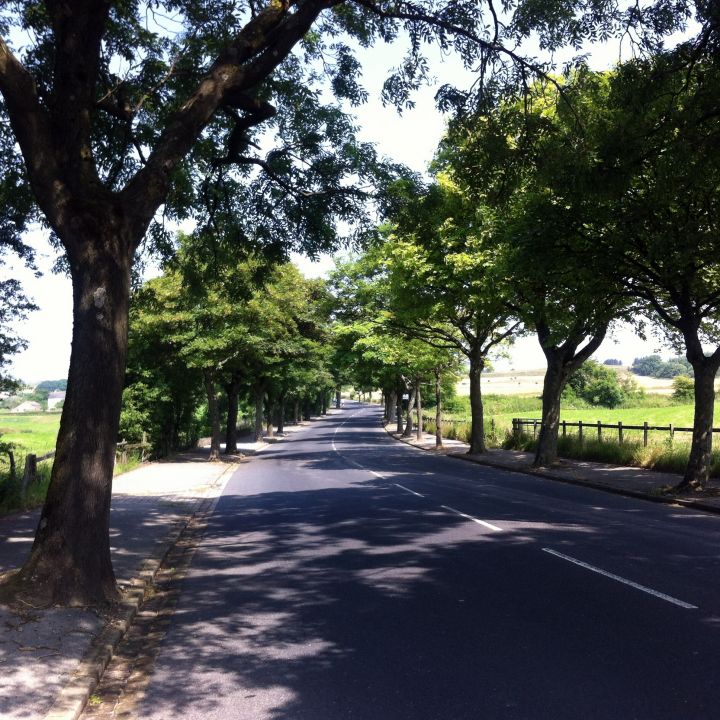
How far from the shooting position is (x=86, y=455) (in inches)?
245

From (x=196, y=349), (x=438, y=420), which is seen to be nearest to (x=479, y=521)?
(x=196, y=349)

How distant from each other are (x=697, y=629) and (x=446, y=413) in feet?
221

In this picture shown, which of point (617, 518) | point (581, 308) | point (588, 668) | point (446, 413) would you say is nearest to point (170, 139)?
point (588, 668)

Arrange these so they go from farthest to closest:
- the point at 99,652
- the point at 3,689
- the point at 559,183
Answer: the point at 559,183 → the point at 99,652 → the point at 3,689

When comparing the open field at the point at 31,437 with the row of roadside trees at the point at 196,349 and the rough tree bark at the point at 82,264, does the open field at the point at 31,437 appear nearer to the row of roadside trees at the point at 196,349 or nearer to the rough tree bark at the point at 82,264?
the row of roadside trees at the point at 196,349

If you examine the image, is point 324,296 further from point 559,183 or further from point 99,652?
point 99,652

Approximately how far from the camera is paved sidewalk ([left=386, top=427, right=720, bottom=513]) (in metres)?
14.3

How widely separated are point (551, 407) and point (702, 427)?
759 centimetres

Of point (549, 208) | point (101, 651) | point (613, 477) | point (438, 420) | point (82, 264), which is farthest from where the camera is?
point (438, 420)

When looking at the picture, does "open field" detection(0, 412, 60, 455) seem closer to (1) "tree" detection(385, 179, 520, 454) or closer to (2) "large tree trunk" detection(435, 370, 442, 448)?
(1) "tree" detection(385, 179, 520, 454)

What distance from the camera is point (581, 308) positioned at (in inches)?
661

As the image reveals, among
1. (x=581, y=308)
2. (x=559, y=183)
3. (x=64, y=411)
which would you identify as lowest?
(x=64, y=411)

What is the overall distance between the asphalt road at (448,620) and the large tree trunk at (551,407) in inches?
404

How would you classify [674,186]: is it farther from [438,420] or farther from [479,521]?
[438,420]
